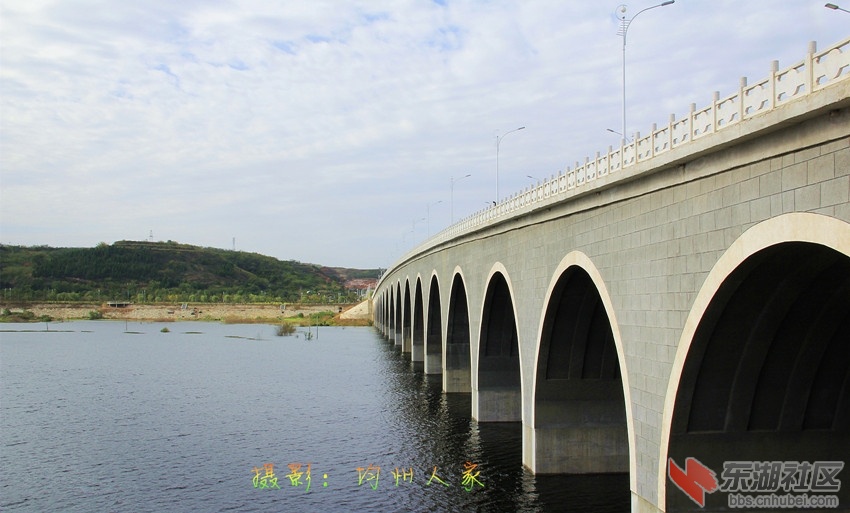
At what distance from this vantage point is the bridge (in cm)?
1255

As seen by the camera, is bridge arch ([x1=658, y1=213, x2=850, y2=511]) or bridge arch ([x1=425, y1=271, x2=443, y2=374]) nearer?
bridge arch ([x1=658, y1=213, x2=850, y2=511])

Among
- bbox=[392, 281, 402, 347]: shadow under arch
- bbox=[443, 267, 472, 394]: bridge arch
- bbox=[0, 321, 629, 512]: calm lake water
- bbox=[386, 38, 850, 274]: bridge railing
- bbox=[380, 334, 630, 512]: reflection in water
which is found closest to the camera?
bbox=[386, 38, 850, 274]: bridge railing

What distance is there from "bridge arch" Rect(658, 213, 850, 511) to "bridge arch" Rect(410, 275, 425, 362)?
46.6 m

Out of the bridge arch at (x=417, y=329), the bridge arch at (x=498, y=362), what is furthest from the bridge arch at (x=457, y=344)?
the bridge arch at (x=417, y=329)

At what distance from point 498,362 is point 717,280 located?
2159 cm

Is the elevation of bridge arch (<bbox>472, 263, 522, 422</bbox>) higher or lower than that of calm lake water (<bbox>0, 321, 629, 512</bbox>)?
higher

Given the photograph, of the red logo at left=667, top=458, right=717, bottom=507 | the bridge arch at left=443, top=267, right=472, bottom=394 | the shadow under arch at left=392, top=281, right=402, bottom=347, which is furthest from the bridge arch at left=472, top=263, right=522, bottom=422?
the shadow under arch at left=392, top=281, right=402, bottom=347

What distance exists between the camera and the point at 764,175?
1354 centimetres

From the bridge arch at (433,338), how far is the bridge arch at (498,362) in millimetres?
19244

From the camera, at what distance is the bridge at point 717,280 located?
12.5 meters

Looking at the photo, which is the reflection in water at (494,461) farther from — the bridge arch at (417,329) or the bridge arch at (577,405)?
the bridge arch at (417,329)

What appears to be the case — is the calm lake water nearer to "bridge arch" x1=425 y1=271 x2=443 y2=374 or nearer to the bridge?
"bridge arch" x1=425 y1=271 x2=443 y2=374

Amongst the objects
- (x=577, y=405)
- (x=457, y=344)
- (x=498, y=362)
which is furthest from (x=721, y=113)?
(x=457, y=344)

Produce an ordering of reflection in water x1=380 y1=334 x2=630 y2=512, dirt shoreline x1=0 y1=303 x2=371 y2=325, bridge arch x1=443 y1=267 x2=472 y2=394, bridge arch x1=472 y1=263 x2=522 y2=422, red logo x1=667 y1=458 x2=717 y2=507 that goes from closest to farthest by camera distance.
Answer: red logo x1=667 y1=458 x2=717 y2=507 → reflection in water x1=380 y1=334 x2=630 y2=512 → bridge arch x1=472 y1=263 x2=522 y2=422 → bridge arch x1=443 y1=267 x2=472 y2=394 → dirt shoreline x1=0 y1=303 x2=371 y2=325
